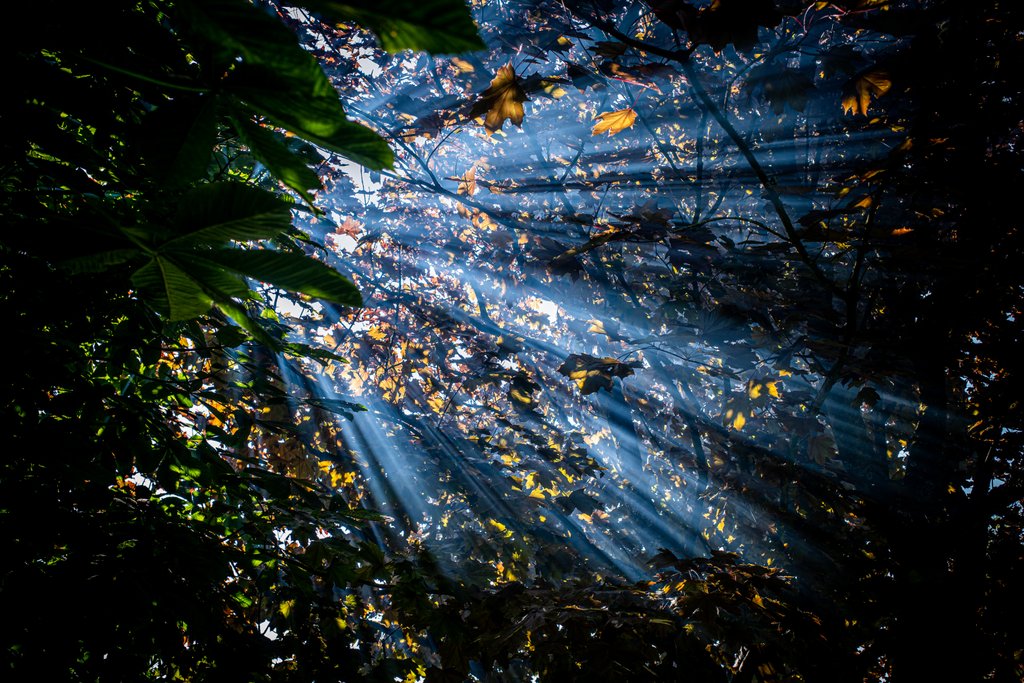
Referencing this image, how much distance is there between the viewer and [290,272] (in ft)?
1.72

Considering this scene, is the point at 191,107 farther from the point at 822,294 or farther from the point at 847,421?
the point at 847,421

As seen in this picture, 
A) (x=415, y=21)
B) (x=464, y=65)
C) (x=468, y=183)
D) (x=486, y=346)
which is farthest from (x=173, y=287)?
(x=486, y=346)

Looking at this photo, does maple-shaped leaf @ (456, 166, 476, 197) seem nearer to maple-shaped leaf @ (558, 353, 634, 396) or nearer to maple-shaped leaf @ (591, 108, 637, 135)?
maple-shaped leaf @ (591, 108, 637, 135)

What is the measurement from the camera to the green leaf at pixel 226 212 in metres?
0.50

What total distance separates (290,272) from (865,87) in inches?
119

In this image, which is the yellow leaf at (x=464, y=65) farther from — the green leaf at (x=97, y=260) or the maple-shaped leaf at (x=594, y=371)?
the green leaf at (x=97, y=260)

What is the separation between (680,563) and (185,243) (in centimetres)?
240

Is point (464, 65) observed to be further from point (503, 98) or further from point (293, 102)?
Answer: point (293, 102)

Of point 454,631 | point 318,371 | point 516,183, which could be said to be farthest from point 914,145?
point 318,371

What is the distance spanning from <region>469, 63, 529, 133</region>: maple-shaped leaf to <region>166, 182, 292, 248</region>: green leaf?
77.5 inches

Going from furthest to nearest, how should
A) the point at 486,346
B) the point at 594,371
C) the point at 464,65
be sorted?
the point at 486,346 → the point at 464,65 → the point at 594,371

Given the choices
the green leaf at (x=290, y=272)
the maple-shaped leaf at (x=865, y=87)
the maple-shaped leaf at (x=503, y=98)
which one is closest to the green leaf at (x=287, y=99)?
the green leaf at (x=290, y=272)

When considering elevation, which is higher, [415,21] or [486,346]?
[486,346]

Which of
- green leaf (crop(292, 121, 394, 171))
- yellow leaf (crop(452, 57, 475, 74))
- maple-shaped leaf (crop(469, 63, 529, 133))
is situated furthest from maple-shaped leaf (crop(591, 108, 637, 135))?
green leaf (crop(292, 121, 394, 171))
